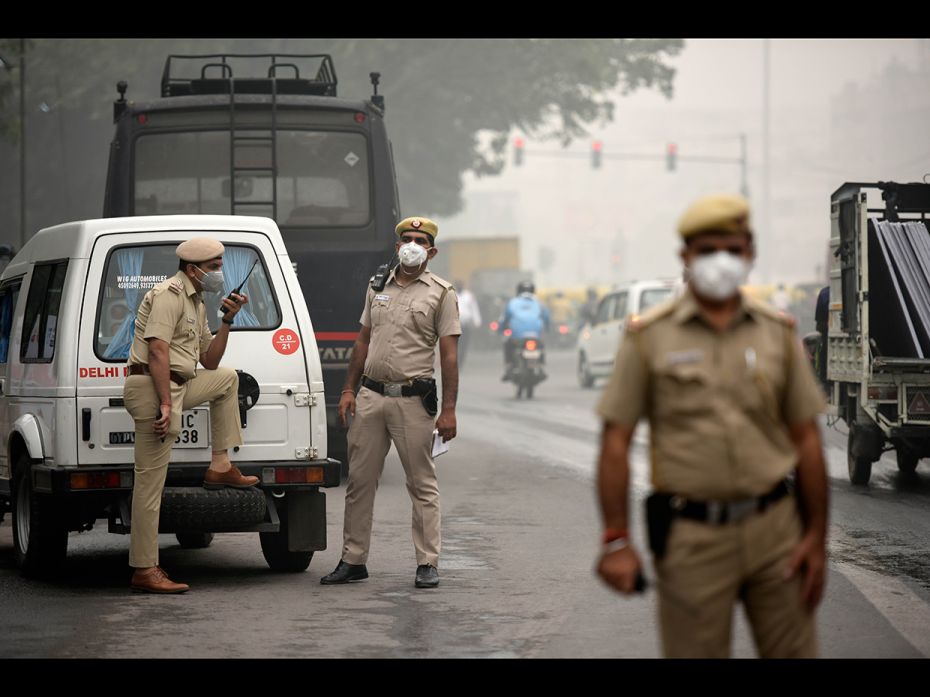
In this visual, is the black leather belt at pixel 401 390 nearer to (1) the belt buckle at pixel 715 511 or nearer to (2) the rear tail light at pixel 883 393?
(1) the belt buckle at pixel 715 511

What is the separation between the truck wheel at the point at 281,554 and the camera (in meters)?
9.61

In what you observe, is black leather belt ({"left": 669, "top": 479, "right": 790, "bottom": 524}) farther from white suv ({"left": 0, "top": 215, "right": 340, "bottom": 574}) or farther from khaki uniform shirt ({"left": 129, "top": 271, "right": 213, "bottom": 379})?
white suv ({"left": 0, "top": 215, "right": 340, "bottom": 574})

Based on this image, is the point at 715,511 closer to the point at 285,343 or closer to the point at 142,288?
the point at 285,343

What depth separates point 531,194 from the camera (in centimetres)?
15600

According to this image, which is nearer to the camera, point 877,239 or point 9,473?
point 9,473

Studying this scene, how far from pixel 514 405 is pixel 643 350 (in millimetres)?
21432

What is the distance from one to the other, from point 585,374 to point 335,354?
17.4 meters

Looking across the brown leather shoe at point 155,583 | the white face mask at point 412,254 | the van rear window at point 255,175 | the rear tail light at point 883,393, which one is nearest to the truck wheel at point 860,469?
the rear tail light at point 883,393

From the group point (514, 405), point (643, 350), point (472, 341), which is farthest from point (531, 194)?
point (643, 350)

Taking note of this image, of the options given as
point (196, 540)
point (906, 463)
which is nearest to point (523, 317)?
point (906, 463)

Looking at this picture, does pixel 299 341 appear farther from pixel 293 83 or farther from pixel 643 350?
pixel 293 83

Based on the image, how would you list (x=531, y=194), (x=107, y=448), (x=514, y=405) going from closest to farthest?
(x=107, y=448) → (x=514, y=405) → (x=531, y=194)
